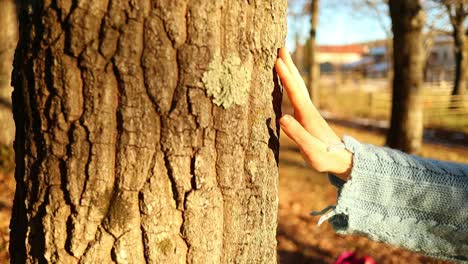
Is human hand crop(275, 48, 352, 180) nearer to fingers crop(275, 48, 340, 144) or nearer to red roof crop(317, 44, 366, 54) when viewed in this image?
fingers crop(275, 48, 340, 144)

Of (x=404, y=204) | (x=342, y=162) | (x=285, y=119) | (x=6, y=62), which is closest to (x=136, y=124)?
(x=285, y=119)

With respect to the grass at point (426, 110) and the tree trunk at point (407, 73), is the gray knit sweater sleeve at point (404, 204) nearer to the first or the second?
the tree trunk at point (407, 73)

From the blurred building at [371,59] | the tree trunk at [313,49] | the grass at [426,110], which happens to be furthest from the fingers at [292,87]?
the blurred building at [371,59]

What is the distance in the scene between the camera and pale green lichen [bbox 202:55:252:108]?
1.28 meters

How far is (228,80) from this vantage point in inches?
51.5

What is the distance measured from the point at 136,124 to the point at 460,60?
1855cm

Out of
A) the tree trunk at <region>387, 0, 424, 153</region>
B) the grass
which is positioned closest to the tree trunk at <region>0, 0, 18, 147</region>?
the tree trunk at <region>387, 0, 424, 153</region>

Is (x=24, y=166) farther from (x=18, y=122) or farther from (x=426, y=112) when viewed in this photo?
(x=426, y=112)

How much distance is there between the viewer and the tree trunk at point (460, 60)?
16516mm

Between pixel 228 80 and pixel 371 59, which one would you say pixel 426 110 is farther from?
pixel 371 59

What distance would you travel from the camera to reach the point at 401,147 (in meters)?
6.62

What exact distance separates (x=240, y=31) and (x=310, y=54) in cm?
1319

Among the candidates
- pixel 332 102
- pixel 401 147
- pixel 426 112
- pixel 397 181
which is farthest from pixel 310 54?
pixel 397 181

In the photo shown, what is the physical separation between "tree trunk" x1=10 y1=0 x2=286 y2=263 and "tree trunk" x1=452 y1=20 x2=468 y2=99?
56.3 ft
